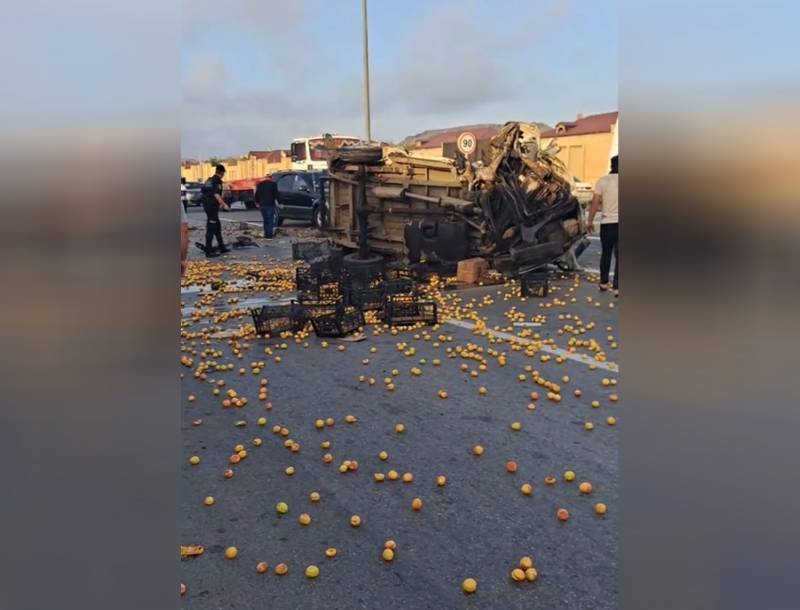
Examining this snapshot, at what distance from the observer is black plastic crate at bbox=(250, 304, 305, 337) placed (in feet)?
26.9

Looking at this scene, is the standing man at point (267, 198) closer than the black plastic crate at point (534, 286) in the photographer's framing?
No

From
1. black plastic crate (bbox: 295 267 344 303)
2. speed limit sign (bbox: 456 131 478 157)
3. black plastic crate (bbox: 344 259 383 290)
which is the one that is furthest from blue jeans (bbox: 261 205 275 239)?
black plastic crate (bbox: 295 267 344 303)

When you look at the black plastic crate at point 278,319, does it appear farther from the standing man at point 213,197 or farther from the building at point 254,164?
the building at point 254,164

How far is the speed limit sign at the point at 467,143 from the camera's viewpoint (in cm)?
1492

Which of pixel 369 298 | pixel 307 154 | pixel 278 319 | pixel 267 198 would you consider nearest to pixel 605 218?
pixel 369 298

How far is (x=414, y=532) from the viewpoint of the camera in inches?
145

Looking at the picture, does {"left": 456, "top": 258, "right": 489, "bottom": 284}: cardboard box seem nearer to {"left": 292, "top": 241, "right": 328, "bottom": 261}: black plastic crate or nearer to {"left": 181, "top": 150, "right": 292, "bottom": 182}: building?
{"left": 292, "top": 241, "right": 328, "bottom": 261}: black plastic crate

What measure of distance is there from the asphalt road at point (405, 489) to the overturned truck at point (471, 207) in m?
4.53

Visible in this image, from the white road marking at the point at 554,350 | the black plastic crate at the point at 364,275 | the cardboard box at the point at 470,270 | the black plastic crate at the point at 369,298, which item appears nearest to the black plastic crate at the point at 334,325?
the black plastic crate at the point at 369,298

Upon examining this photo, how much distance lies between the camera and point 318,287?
9398 mm
